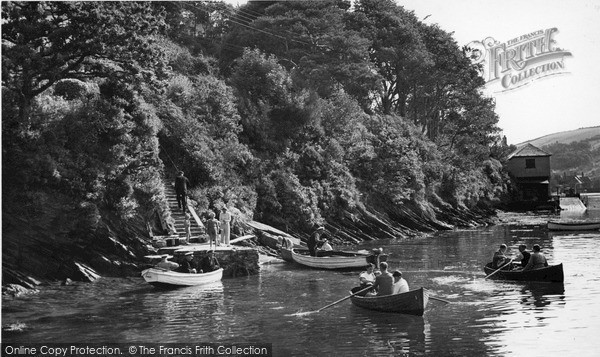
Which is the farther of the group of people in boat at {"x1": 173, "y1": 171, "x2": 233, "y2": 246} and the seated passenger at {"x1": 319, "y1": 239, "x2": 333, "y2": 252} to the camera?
the seated passenger at {"x1": 319, "y1": 239, "x2": 333, "y2": 252}

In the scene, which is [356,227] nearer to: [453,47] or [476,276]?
[476,276]

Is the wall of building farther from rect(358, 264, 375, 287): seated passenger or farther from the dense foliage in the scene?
rect(358, 264, 375, 287): seated passenger

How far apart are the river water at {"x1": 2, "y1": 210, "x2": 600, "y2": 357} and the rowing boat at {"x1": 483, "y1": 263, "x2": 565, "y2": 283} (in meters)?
0.42

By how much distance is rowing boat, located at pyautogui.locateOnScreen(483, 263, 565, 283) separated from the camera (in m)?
29.7

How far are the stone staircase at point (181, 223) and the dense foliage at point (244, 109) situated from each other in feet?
5.50


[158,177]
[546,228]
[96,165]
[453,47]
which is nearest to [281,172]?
[158,177]

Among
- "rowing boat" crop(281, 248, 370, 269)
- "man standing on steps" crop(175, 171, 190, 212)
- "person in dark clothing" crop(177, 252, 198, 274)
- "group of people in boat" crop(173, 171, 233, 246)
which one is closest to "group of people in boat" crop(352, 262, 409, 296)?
"person in dark clothing" crop(177, 252, 198, 274)

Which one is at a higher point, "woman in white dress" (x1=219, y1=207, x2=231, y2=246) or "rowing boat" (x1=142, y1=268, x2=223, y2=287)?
"woman in white dress" (x1=219, y1=207, x2=231, y2=246)

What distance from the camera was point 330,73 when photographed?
68.2 metres

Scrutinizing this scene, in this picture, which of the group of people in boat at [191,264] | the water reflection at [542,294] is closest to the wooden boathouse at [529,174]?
the water reflection at [542,294]

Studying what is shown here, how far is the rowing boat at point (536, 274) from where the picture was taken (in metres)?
29.7

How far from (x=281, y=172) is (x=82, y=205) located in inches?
855

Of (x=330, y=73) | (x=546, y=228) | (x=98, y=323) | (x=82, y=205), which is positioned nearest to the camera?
(x=98, y=323)

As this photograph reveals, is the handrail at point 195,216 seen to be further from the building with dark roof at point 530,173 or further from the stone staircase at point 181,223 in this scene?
the building with dark roof at point 530,173
